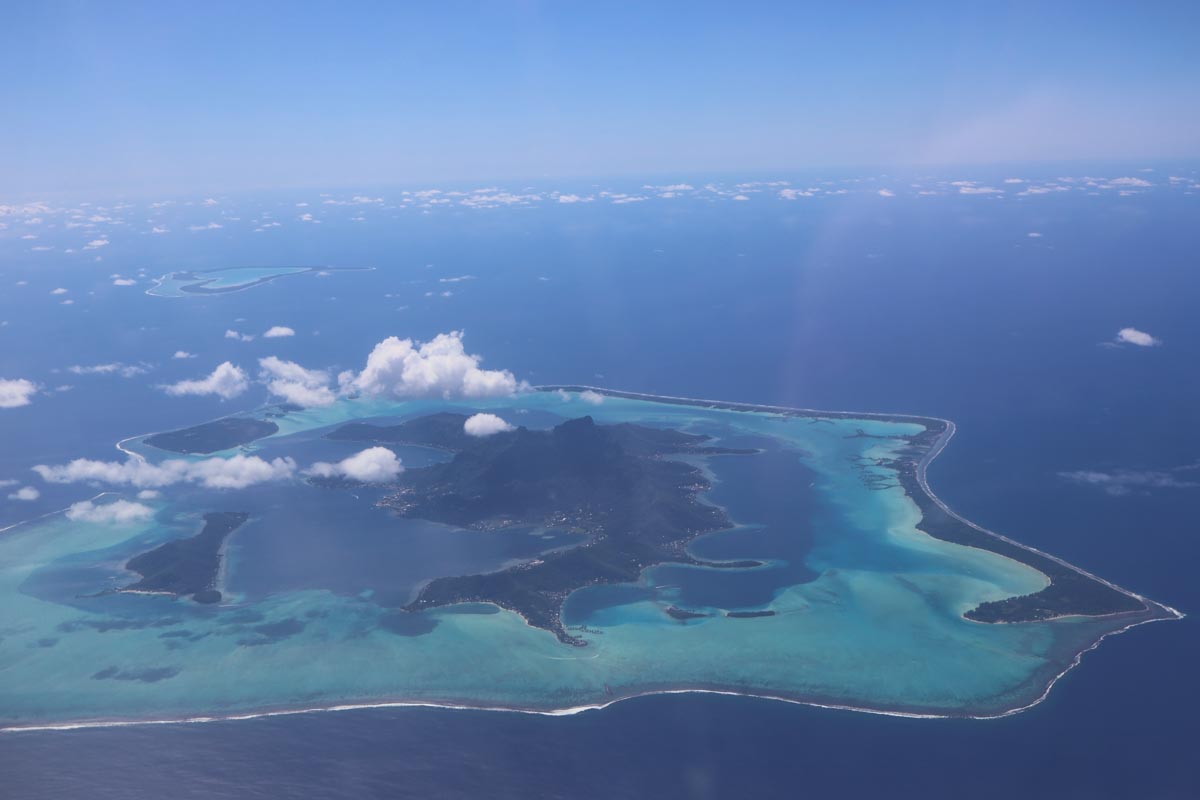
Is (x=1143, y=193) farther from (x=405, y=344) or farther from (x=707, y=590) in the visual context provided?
(x=707, y=590)

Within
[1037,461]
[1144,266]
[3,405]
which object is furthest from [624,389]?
[1144,266]

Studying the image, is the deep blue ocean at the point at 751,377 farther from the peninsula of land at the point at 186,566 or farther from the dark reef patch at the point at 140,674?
the peninsula of land at the point at 186,566

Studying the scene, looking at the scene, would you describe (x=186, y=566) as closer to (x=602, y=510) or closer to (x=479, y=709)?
(x=479, y=709)

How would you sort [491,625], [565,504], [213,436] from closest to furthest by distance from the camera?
[491,625], [565,504], [213,436]

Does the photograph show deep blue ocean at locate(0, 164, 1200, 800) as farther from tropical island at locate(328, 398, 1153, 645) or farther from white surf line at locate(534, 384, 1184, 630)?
tropical island at locate(328, 398, 1153, 645)

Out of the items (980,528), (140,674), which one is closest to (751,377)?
(980,528)
